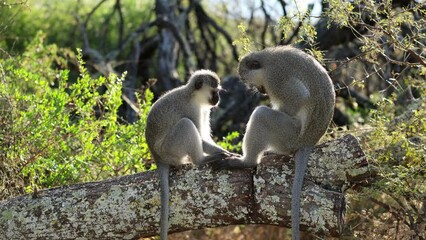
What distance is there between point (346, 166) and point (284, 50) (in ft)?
3.95

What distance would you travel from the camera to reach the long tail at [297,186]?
5525 millimetres

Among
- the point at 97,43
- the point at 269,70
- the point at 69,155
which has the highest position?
the point at 97,43

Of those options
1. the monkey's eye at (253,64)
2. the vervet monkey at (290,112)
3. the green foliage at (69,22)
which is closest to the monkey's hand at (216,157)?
the vervet monkey at (290,112)

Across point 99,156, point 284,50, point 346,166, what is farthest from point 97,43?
point 346,166

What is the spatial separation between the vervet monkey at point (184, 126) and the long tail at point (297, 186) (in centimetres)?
66

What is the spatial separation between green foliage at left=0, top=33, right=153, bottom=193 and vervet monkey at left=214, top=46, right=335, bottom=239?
59.9 inches

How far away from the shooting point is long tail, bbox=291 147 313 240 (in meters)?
5.53

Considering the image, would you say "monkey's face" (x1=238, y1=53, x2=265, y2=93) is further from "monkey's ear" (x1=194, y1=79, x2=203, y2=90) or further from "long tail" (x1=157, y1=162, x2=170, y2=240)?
"long tail" (x1=157, y1=162, x2=170, y2=240)

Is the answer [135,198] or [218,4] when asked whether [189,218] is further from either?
[218,4]

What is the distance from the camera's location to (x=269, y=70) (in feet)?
21.4

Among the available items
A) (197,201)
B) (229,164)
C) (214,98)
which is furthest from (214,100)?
(197,201)

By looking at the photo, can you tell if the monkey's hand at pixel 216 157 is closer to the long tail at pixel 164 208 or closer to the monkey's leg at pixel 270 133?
the monkey's leg at pixel 270 133

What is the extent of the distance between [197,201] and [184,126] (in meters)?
0.82

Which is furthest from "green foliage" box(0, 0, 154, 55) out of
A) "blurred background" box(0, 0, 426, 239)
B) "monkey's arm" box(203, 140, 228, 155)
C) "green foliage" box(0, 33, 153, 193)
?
"monkey's arm" box(203, 140, 228, 155)
